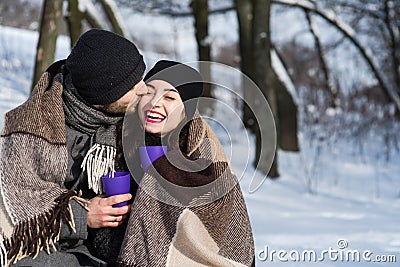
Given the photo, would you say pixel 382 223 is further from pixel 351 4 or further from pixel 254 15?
pixel 351 4

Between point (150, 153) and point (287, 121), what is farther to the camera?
point (287, 121)

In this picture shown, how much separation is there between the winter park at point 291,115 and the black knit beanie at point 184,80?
199 mm

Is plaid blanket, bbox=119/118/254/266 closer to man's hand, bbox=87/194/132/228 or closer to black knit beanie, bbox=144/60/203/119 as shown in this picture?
man's hand, bbox=87/194/132/228

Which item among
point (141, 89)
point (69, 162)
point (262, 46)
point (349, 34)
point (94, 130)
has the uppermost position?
point (141, 89)

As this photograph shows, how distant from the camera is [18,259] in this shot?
2.14 m

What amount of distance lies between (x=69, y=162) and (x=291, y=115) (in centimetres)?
573

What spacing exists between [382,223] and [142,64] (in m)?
3.00

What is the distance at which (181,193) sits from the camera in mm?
2123

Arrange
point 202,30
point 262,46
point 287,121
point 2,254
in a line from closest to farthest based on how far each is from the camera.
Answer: point 2,254 < point 262,46 < point 287,121 < point 202,30

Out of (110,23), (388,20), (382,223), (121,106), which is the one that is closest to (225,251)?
(121,106)

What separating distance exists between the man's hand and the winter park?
0.69 feet

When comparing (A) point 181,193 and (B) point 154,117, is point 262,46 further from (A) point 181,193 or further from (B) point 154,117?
(A) point 181,193

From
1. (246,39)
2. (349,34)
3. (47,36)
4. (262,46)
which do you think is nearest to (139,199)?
(47,36)

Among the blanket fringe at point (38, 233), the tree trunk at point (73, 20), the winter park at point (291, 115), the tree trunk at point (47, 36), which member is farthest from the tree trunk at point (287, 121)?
the blanket fringe at point (38, 233)
